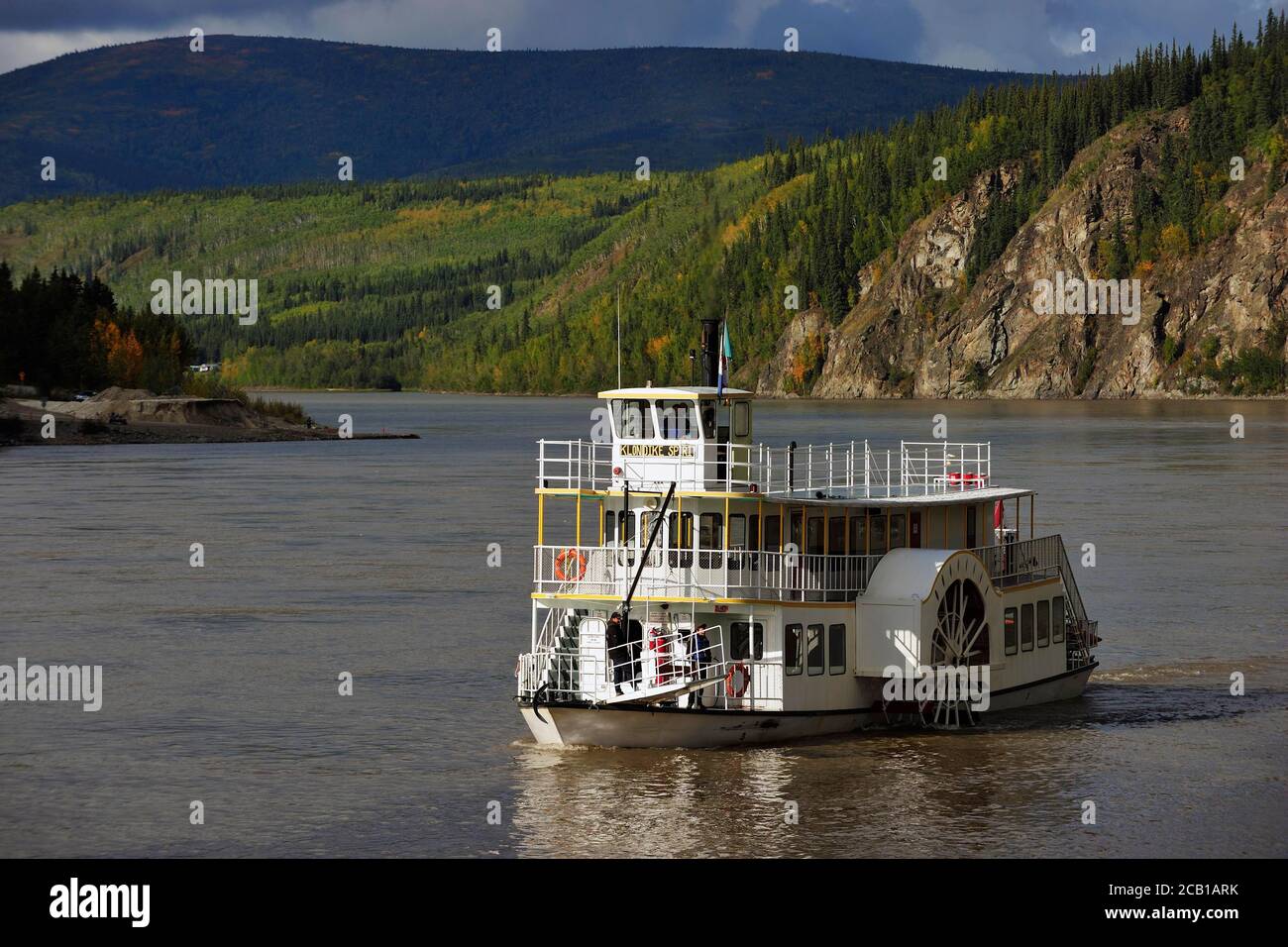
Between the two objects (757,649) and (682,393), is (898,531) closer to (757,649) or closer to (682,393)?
(757,649)

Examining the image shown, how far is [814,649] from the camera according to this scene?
40.7 meters

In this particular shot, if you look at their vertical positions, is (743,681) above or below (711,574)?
below

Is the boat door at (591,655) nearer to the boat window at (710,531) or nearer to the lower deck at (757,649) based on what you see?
the lower deck at (757,649)

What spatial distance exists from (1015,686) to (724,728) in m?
9.21

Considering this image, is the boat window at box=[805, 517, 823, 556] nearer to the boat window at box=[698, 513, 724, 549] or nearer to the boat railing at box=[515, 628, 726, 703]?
the boat window at box=[698, 513, 724, 549]

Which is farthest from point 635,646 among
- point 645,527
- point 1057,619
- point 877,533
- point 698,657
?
point 1057,619

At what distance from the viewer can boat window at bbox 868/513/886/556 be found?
143 ft

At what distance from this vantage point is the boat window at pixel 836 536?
42388 millimetres

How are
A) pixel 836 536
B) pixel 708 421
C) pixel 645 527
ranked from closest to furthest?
1. pixel 645 527
2. pixel 708 421
3. pixel 836 536

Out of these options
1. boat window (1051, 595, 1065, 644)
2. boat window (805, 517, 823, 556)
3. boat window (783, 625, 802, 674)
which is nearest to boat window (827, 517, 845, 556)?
boat window (805, 517, 823, 556)

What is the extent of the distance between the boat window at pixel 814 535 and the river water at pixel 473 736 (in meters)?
4.30

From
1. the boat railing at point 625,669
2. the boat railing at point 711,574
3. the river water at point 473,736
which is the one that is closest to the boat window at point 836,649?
the boat railing at point 711,574

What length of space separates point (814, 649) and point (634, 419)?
261 inches

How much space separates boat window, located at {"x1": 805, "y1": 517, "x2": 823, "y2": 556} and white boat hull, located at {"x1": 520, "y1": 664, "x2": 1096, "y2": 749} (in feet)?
12.1
